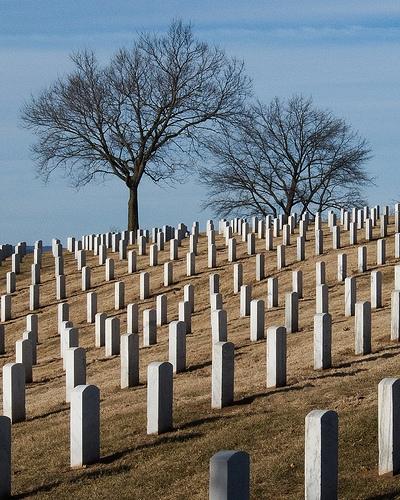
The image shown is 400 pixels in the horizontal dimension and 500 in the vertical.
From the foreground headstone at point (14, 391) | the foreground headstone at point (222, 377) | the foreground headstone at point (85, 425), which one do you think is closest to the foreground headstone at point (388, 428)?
the foreground headstone at point (85, 425)

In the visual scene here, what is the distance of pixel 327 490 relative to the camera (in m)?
9.31

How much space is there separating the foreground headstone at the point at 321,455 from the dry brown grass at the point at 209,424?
400mm

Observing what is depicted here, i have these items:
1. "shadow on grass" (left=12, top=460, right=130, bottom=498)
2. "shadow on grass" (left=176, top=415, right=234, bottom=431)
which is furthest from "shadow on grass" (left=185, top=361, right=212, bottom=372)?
"shadow on grass" (left=12, top=460, right=130, bottom=498)

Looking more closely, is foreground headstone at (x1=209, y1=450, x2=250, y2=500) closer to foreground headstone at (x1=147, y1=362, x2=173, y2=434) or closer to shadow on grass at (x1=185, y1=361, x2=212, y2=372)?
foreground headstone at (x1=147, y1=362, x2=173, y2=434)

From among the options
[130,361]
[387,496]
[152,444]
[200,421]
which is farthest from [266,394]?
[387,496]

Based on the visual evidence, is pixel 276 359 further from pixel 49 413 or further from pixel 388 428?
pixel 388 428

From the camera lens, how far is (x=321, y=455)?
9203mm

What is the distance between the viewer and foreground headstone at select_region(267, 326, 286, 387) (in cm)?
1429

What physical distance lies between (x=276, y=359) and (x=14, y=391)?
3493 mm

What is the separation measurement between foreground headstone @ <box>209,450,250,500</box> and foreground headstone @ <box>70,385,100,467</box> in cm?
385

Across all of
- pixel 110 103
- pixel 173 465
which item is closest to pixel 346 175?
pixel 110 103

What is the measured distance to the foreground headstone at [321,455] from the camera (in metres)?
9.12

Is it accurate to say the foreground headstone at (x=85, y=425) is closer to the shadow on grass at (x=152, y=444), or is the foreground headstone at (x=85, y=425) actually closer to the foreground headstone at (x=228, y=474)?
the shadow on grass at (x=152, y=444)

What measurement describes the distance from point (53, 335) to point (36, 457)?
1380 centimetres
